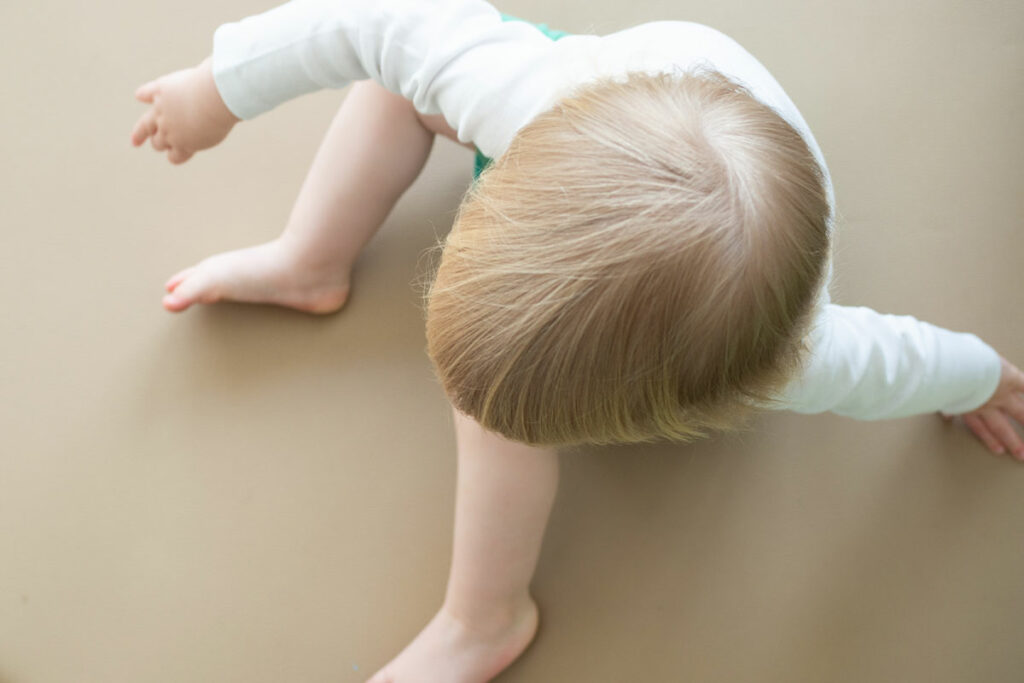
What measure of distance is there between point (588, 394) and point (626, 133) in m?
0.14

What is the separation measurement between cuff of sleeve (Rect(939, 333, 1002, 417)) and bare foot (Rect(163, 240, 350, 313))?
0.58 meters

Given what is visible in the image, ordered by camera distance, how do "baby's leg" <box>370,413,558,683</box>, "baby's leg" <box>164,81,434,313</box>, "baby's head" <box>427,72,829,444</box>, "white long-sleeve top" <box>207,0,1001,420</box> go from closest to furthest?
"baby's head" <box>427,72,829,444</box> → "white long-sleeve top" <box>207,0,1001,420</box> → "baby's leg" <box>370,413,558,683</box> → "baby's leg" <box>164,81,434,313</box>

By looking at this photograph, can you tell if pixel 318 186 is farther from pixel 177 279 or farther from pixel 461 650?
pixel 461 650

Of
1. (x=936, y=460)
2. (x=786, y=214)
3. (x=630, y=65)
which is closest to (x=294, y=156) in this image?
(x=630, y=65)

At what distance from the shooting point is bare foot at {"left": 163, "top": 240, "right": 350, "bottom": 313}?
83 cm

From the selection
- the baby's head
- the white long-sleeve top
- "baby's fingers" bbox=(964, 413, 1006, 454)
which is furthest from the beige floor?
the baby's head

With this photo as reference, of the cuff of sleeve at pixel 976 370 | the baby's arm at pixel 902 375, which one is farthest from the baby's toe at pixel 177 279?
the cuff of sleeve at pixel 976 370

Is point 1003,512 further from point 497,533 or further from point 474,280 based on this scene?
point 474,280

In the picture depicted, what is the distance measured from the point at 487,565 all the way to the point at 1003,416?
51cm

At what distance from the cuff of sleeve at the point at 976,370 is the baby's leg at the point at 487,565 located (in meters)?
0.37

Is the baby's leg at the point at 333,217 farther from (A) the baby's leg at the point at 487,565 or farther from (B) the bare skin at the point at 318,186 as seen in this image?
(A) the baby's leg at the point at 487,565

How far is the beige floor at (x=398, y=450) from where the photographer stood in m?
0.78

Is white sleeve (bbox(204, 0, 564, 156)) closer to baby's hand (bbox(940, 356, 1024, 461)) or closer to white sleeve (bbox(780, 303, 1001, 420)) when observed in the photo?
white sleeve (bbox(780, 303, 1001, 420))

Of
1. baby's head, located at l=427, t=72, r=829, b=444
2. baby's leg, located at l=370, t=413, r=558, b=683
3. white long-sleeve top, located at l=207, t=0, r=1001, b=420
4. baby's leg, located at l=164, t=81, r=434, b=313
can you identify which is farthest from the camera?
baby's leg, located at l=164, t=81, r=434, b=313
